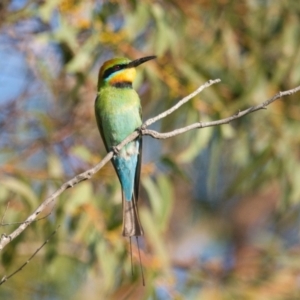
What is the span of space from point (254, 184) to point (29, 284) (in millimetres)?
1330

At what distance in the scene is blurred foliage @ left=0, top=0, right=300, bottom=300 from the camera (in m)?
3.52

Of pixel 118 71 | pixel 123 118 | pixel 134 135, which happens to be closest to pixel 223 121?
pixel 134 135

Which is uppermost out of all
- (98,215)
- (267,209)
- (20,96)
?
(267,209)

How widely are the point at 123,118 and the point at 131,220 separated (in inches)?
20.2

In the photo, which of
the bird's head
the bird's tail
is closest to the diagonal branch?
the bird's tail

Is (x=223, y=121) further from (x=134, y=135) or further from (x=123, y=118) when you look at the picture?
(x=123, y=118)

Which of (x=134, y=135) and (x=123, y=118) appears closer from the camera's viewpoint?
(x=134, y=135)

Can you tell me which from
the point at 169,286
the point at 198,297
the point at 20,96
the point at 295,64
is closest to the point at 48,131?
the point at 20,96

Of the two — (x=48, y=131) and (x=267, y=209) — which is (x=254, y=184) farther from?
(x=267, y=209)

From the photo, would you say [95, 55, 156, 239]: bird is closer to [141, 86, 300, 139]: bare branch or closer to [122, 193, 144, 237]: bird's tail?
[122, 193, 144, 237]: bird's tail

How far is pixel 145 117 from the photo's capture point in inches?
175

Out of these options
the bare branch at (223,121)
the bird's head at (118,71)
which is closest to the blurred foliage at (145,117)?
the bird's head at (118,71)

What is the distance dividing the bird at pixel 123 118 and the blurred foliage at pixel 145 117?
7.8 inches

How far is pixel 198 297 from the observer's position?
16.2 ft
